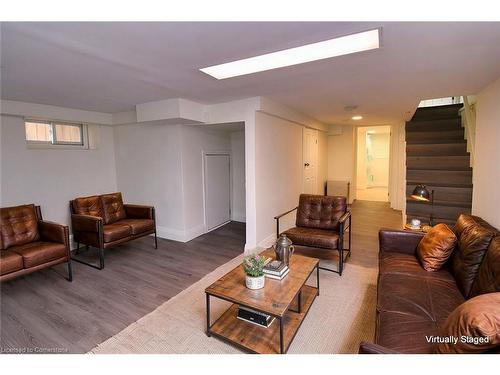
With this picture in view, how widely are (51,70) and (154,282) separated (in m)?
2.38

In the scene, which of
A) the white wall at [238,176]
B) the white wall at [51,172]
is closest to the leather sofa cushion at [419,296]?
the white wall at [238,176]

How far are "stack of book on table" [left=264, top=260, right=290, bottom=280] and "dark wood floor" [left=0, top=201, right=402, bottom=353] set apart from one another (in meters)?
1.18

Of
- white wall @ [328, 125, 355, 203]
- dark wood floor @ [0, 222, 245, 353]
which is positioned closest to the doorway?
white wall @ [328, 125, 355, 203]

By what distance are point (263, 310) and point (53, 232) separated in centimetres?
280

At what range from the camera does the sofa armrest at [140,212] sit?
3.99m

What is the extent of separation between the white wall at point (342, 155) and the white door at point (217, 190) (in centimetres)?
352

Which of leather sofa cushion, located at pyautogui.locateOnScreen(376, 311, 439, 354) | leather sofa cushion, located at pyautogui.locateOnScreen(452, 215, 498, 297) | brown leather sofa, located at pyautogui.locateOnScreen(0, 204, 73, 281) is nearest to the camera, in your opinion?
leather sofa cushion, located at pyautogui.locateOnScreen(376, 311, 439, 354)

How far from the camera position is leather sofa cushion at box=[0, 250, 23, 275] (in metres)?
2.50

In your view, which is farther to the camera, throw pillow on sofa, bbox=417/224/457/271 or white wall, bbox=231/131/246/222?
white wall, bbox=231/131/246/222

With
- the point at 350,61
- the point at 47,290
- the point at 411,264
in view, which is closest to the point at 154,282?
the point at 47,290

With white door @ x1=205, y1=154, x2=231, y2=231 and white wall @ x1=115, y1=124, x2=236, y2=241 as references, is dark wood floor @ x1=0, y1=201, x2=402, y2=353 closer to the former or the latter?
white wall @ x1=115, y1=124, x2=236, y2=241

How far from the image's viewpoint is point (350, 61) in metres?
2.22

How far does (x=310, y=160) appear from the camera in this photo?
5840 mm
